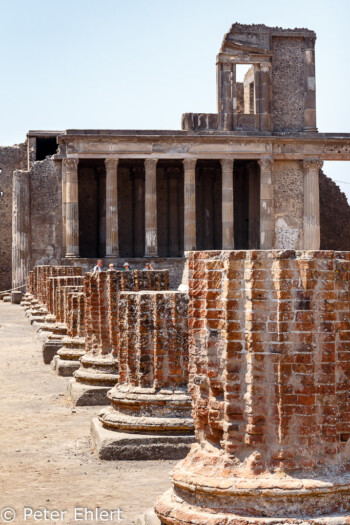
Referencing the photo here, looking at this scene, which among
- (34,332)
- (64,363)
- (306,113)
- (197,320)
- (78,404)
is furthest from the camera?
(306,113)

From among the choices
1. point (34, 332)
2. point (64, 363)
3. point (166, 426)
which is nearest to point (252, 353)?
point (166, 426)

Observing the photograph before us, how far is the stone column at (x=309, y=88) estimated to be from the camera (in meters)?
34.3

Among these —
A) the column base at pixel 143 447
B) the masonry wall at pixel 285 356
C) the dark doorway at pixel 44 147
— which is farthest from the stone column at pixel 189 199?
the masonry wall at pixel 285 356

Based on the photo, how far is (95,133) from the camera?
31594 mm

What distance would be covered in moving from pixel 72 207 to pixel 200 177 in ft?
22.8

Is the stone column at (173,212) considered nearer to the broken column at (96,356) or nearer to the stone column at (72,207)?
the stone column at (72,207)

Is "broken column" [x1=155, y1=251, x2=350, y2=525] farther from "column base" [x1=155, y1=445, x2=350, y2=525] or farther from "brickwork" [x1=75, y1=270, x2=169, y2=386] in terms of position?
"brickwork" [x1=75, y1=270, x2=169, y2=386]

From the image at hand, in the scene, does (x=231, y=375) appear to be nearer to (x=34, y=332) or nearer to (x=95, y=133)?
(x=34, y=332)

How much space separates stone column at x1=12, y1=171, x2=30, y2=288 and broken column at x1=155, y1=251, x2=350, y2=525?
Answer: 28534mm

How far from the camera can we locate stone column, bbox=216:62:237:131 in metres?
33.0

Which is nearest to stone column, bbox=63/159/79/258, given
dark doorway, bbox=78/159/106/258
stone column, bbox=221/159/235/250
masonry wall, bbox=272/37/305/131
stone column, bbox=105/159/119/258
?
stone column, bbox=105/159/119/258

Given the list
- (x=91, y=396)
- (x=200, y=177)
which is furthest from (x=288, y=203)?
(x=91, y=396)

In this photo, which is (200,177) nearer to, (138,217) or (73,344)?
(138,217)

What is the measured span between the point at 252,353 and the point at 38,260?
29.0 metres
